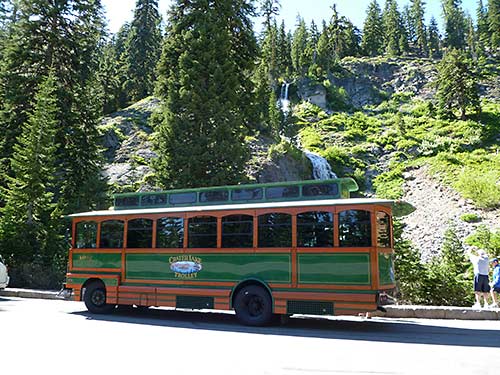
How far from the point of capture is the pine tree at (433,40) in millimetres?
111713

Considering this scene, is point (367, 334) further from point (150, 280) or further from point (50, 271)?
point (50, 271)

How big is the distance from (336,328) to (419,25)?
122m

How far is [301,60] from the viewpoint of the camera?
88.0m

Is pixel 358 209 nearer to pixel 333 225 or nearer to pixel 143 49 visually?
pixel 333 225

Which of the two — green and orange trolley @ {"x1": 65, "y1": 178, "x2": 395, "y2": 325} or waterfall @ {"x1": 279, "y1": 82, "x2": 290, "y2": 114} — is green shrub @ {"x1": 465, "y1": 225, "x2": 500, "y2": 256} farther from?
waterfall @ {"x1": 279, "y1": 82, "x2": 290, "y2": 114}

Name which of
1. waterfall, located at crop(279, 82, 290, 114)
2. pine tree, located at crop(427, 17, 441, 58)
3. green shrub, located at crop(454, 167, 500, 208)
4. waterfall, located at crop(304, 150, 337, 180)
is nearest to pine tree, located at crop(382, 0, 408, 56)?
pine tree, located at crop(427, 17, 441, 58)

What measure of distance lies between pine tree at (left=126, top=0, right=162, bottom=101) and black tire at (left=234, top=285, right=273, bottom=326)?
146 feet

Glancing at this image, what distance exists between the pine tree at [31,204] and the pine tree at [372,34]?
9627 cm

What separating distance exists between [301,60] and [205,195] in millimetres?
80118

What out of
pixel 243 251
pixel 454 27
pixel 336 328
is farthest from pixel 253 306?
pixel 454 27

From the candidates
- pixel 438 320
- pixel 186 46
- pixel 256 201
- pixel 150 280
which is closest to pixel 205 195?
pixel 256 201

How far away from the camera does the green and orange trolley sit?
33.5 feet

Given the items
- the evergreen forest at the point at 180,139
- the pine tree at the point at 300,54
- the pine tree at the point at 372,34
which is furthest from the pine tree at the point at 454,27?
the evergreen forest at the point at 180,139

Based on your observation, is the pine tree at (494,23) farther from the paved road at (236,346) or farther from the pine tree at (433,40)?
the paved road at (236,346)
